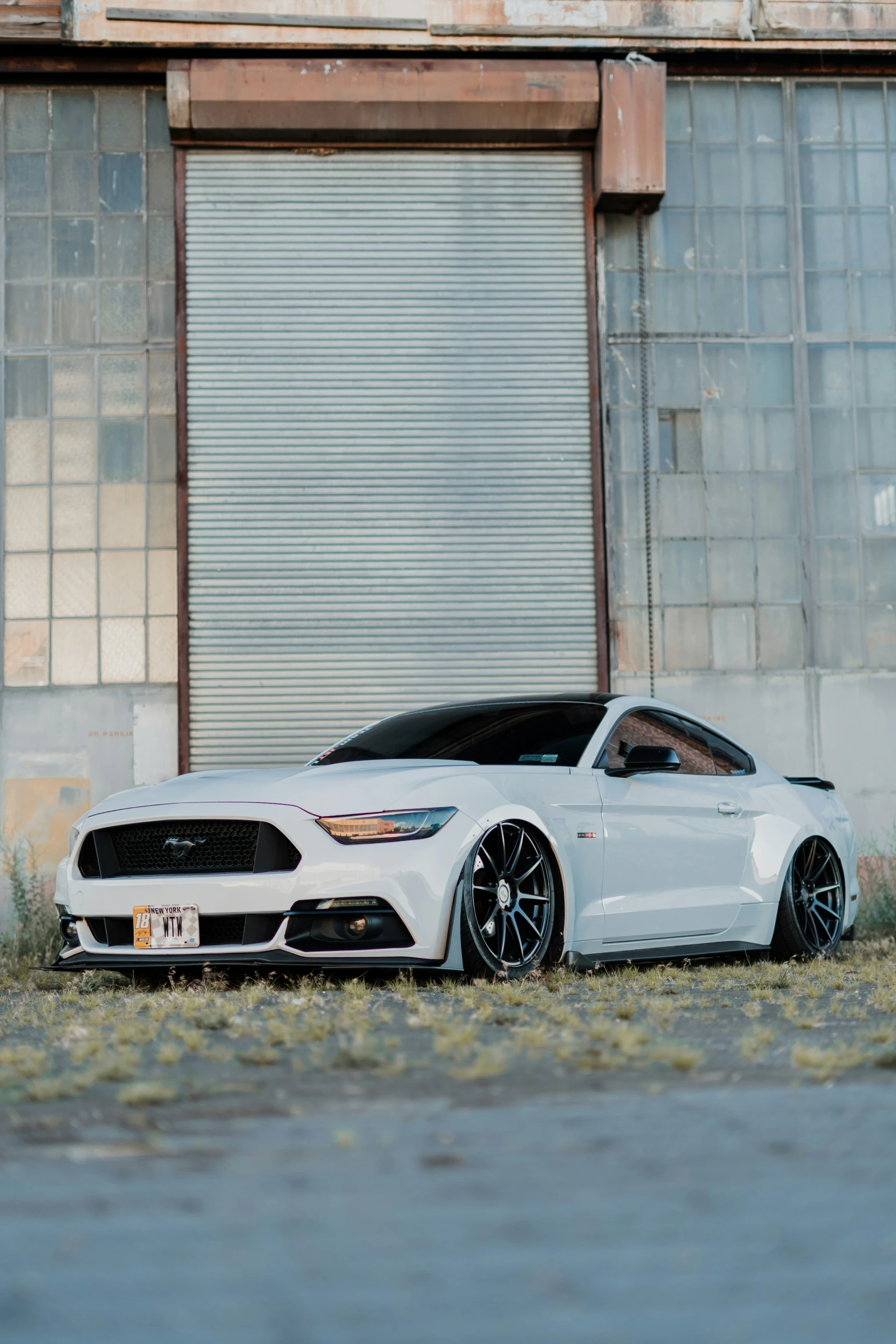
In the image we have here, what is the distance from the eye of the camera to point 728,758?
322 inches

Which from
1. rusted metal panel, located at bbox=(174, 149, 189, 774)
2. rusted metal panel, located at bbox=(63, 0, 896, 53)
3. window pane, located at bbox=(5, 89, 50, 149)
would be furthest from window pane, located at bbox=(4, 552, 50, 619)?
rusted metal panel, located at bbox=(63, 0, 896, 53)

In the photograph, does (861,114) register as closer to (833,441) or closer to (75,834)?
(833,441)

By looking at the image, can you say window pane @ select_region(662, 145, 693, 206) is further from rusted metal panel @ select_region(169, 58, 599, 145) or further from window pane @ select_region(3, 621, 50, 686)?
window pane @ select_region(3, 621, 50, 686)

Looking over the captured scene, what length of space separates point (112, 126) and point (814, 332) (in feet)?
A: 21.8

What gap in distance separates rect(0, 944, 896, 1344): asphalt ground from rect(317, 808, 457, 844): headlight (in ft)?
4.74

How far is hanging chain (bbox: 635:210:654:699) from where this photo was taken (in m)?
13.7

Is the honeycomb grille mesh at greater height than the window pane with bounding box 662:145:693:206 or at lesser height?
lesser

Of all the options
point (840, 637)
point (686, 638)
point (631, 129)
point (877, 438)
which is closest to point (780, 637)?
point (840, 637)

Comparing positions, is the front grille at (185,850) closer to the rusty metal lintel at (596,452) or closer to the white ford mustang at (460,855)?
the white ford mustang at (460,855)

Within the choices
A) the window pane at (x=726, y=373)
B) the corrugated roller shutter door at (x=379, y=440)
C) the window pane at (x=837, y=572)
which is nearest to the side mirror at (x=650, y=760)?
the corrugated roller shutter door at (x=379, y=440)

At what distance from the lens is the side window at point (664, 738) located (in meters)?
7.49

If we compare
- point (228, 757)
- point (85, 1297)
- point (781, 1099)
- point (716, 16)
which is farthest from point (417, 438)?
point (85, 1297)

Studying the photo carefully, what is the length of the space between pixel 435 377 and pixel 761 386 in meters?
2.97

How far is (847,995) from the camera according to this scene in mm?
5926
